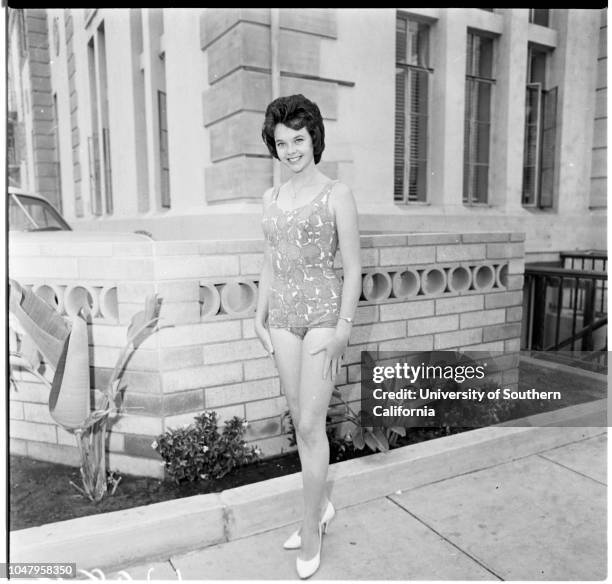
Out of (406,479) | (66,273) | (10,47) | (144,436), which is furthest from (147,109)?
(406,479)

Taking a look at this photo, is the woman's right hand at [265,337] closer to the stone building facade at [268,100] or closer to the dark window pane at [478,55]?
the stone building facade at [268,100]

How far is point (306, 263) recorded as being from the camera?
2.24m

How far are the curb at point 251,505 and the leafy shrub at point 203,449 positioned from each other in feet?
0.92

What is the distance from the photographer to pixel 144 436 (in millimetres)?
3076

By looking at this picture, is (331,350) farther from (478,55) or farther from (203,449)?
(478,55)

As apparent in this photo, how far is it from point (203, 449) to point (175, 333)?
0.71 meters

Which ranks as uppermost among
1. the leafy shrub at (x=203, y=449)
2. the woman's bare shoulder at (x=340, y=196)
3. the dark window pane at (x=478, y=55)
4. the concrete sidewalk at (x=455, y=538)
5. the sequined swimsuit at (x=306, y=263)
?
the dark window pane at (x=478, y=55)

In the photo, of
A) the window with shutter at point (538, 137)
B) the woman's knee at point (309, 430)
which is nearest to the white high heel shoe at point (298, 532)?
the woman's knee at point (309, 430)

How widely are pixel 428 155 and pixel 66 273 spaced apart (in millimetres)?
2883

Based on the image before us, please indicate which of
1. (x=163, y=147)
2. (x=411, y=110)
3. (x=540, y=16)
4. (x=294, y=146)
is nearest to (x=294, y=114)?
(x=294, y=146)

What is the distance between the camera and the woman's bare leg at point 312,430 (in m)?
2.24

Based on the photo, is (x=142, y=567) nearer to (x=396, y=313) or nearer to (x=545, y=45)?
(x=396, y=313)

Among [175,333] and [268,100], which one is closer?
[175,333]

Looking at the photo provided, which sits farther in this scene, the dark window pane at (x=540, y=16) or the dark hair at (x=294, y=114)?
the dark window pane at (x=540, y=16)
